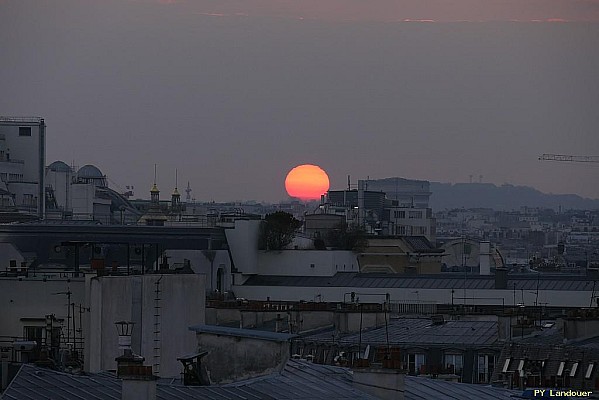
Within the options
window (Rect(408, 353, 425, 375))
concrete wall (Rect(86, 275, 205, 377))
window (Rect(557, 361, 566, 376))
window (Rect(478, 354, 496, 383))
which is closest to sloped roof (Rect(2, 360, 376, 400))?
concrete wall (Rect(86, 275, 205, 377))

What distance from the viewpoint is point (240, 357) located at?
3506 centimetres

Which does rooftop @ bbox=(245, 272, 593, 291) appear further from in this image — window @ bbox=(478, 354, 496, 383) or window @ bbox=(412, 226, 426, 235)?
window @ bbox=(412, 226, 426, 235)

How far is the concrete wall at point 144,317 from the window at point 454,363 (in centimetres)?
1250

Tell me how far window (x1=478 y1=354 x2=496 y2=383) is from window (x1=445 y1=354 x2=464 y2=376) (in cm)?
50

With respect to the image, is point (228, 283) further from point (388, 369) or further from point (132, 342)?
point (388, 369)

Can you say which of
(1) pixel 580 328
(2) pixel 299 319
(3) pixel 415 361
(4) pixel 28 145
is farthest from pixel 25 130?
(1) pixel 580 328

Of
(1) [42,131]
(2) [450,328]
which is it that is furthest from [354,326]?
(1) [42,131]

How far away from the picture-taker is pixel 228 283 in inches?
3433

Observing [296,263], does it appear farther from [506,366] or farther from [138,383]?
[138,383]

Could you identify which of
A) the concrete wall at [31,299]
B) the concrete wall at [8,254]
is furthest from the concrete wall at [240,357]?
the concrete wall at [8,254]

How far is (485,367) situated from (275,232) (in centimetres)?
4213

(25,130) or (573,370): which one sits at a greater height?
(25,130)

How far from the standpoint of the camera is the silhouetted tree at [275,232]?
93.2 metres

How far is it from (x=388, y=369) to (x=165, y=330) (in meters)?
9.22
